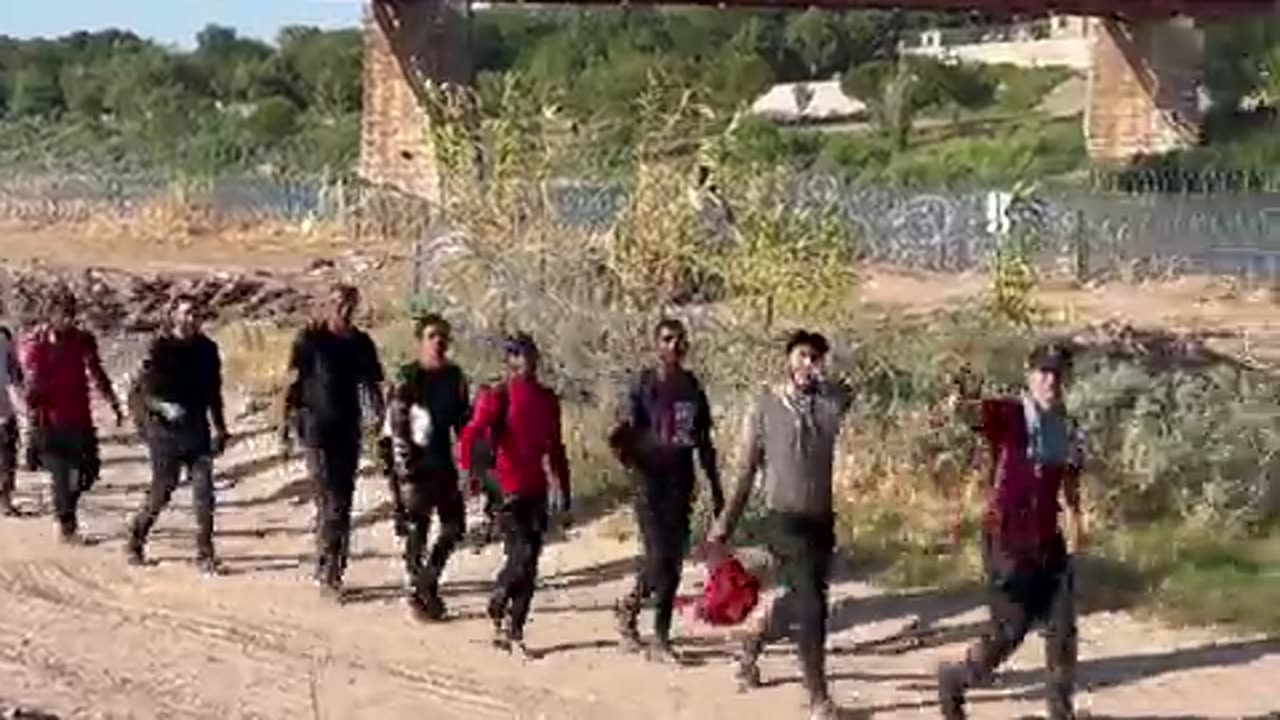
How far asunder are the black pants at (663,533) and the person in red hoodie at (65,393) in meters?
4.20

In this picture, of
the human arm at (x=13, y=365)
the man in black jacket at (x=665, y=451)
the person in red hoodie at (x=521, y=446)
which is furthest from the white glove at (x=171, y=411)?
the man in black jacket at (x=665, y=451)

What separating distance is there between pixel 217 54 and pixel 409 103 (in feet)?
154

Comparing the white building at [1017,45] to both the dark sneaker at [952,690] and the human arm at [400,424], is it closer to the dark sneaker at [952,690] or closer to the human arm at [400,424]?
the human arm at [400,424]

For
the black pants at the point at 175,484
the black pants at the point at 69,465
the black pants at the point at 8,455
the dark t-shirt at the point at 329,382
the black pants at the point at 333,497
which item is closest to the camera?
the dark t-shirt at the point at 329,382

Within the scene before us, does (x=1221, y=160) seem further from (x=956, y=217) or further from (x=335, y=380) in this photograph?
(x=335, y=380)

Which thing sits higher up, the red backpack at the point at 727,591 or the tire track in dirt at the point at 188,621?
the red backpack at the point at 727,591

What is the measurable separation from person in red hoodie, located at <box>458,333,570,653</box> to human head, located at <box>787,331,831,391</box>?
177cm

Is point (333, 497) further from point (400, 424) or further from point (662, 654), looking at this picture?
point (662, 654)

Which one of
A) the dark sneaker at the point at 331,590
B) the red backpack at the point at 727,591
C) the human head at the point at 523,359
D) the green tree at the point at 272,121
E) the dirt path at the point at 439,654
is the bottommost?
the dirt path at the point at 439,654

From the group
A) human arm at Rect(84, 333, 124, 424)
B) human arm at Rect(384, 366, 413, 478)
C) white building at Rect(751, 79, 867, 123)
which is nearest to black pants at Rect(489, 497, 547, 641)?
human arm at Rect(384, 366, 413, 478)

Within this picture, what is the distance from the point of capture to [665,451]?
1284cm

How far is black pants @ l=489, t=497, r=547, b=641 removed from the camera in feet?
42.8

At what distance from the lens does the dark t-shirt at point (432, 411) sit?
13750 mm

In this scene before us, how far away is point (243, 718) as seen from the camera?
490 inches
